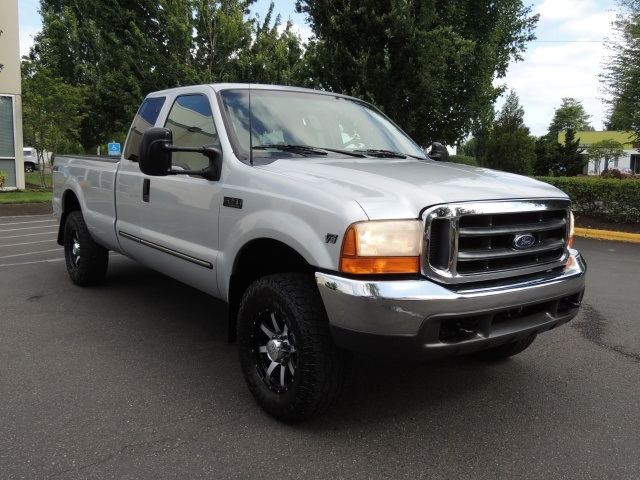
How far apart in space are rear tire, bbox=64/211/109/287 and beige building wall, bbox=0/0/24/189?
41.7 feet

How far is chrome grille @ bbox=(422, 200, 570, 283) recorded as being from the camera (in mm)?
2629

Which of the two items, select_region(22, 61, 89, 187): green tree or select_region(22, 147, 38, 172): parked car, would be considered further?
select_region(22, 147, 38, 172): parked car

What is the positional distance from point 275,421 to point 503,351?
1.74 m

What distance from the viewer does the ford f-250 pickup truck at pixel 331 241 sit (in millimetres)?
2586

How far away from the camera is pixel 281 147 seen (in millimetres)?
3660

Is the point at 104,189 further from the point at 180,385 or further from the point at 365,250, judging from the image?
the point at 365,250

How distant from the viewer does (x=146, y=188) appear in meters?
4.27

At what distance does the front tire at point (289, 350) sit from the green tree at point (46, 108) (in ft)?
54.1

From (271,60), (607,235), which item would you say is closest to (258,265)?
(607,235)

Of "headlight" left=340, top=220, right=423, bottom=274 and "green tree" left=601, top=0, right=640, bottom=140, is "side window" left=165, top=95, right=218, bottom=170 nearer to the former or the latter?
"headlight" left=340, top=220, right=423, bottom=274

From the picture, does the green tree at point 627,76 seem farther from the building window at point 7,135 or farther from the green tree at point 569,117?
the green tree at point 569,117

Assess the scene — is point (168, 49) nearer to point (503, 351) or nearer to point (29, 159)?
point (503, 351)

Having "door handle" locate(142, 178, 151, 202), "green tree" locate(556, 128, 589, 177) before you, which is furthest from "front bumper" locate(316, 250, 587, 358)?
"green tree" locate(556, 128, 589, 177)

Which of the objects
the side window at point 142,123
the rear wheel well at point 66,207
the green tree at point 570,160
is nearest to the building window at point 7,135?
the rear wheel well at point 66,207
